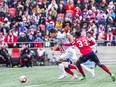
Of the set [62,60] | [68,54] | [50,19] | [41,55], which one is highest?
[68,54]

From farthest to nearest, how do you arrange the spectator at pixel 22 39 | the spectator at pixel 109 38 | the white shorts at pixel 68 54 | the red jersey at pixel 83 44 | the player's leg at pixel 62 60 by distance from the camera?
the spectator at pixel 22 39 < the spectator at pixel 109 38 < the white shorts at pixel 68 54 < the player's leg at pixel 62 60 < the red jersey at pixel 83 44

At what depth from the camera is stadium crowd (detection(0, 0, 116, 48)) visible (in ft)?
94.8

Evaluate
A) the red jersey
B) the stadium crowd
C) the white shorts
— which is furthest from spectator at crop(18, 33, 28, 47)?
the red jersey

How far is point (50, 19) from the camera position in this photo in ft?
101

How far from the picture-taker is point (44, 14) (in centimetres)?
3142

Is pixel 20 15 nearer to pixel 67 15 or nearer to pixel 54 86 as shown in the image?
pixel 67 15

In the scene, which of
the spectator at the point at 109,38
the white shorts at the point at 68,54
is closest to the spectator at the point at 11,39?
the spectator at the point at 109,38

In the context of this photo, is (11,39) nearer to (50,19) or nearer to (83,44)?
(50,19)

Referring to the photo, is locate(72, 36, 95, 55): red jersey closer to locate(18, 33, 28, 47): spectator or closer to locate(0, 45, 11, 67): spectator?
locate(0, 45, 11, 67): spectator

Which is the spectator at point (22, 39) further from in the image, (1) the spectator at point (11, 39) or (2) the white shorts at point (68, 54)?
(2) the white shorts at point (68, 54)

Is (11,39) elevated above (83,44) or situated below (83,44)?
below

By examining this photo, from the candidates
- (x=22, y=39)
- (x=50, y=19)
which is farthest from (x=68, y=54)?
(x=50, y=19)

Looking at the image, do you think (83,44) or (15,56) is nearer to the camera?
(83,44)

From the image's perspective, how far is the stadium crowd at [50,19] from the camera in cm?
2891
